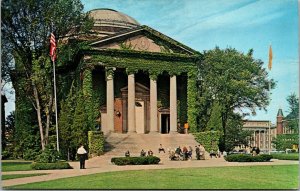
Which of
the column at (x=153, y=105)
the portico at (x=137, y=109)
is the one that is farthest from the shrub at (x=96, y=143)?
the column at (x=153, y=105)

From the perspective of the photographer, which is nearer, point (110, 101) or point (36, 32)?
point (36, 32)

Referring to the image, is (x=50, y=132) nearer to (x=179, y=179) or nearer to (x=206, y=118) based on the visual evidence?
(x=206, y=118)

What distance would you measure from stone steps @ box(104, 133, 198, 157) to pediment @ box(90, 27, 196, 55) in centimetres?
908

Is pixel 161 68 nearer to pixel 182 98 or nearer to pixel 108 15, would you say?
pixel 182 98

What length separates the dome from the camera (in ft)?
191

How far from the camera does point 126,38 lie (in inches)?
2000

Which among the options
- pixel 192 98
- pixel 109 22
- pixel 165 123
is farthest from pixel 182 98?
pixel 109 22

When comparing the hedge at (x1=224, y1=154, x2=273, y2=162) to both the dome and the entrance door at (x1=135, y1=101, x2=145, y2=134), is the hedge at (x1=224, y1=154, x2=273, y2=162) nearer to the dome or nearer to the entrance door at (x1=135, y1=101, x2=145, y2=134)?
the entrance door at (x1=135, y1=101, x2=145, y2=134)

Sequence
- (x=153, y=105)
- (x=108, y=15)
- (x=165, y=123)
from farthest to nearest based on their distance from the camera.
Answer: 1. (x=108, y=15)
2. (x=165, y=123)
3. (x=153, y=105)

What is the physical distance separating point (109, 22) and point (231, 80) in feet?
54.0

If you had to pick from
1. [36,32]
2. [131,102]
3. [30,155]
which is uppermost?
[36,32]

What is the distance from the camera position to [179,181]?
2261cm

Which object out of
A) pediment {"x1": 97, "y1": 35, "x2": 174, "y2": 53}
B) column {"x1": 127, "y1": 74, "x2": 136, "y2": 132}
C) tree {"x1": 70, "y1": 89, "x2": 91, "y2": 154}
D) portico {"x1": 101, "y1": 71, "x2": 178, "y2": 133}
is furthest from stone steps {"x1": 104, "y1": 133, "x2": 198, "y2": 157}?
pediment {"x1": 97, "y1": 35, "x2": 174, "y2": 53}

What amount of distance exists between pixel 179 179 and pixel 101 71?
30359 millimetres
